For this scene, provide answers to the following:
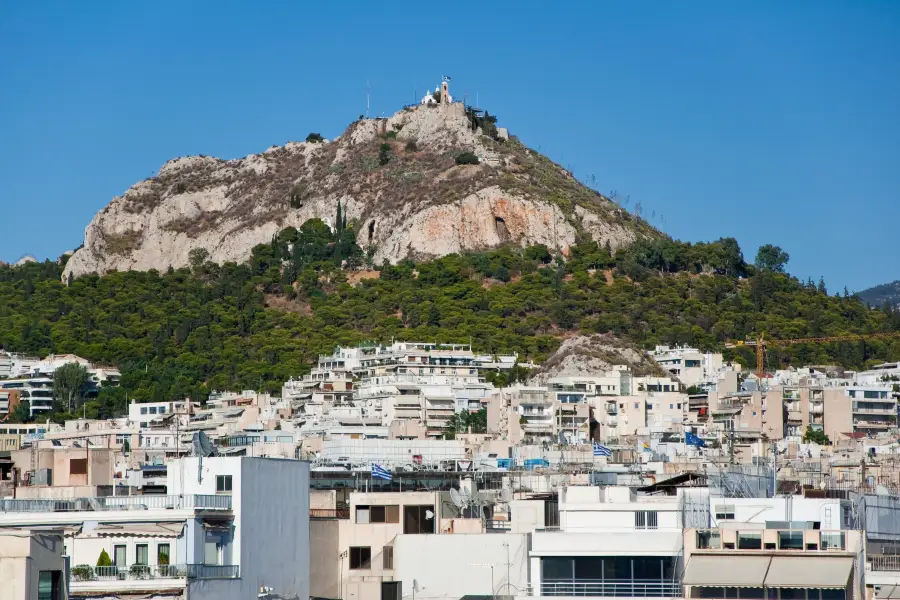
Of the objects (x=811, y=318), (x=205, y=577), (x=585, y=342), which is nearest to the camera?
(x=205, y=577)

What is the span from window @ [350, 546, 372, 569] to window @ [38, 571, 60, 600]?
14.5 m

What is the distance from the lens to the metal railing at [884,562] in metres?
38.2

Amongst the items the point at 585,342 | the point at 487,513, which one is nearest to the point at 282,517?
the point at 487,513

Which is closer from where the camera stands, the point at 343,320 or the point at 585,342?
the point at 585,342

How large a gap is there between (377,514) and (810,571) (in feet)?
41.5

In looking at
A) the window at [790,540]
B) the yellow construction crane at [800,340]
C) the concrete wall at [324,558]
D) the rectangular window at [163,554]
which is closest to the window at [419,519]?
the concrete wall at [324,558]

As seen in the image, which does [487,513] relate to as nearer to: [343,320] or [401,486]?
[401,486]

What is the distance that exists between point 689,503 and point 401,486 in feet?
57.4

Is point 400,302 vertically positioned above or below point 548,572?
above

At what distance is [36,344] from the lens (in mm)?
197500

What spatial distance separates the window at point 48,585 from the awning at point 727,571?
11626mm

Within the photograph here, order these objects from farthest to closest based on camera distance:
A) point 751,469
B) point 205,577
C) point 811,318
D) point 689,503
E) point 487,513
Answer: point 811,318
point 751,469
point 487,513
point 689,503
point 205,577

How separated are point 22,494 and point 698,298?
160667mm

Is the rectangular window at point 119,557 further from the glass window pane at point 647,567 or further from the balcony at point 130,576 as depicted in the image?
the glass window pane at point 647,567
